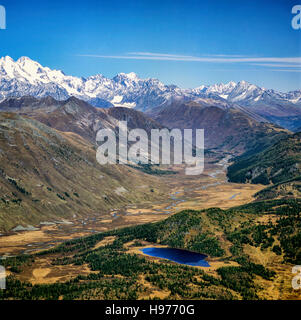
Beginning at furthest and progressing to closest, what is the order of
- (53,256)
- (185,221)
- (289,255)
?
1. (185,221)
2. (53,256)
3. (289,255)

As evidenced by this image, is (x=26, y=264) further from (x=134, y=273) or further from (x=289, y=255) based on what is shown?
(x=289, y=255)

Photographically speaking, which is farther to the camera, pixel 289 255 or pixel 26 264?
pixel 26 264

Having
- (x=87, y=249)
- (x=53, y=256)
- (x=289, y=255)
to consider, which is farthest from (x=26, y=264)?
(x=289, y=255)
